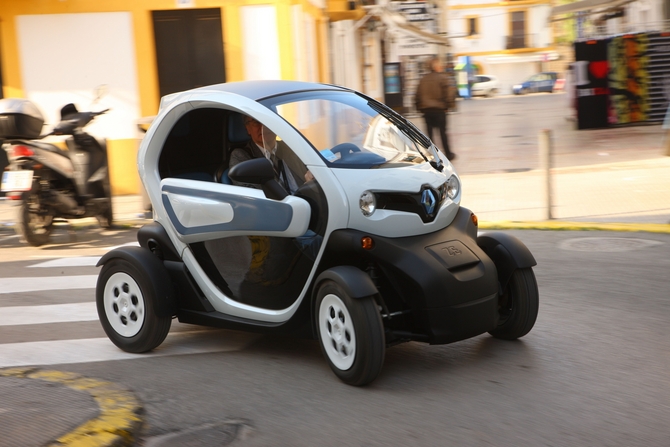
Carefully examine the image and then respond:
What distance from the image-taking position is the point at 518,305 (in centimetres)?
479

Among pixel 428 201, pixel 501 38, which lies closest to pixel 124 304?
pixel 428 201

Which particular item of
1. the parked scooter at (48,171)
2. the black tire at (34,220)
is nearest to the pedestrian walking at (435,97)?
the parked scooter at (48,171)

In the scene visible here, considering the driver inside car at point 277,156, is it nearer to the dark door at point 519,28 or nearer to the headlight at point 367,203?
the headlight at point 367,203

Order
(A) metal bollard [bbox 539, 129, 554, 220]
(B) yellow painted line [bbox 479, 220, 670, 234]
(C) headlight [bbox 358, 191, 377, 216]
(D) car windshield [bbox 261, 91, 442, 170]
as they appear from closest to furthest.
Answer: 1. (C) headlight [bbox 358, 191, 377, 216]
2. (D) car windshield [bbox 261, 91, 442, 170]
3. (B) yellow painted line [bbox 479, 220, 670, 234]
4. (A) metal bollard [bbox 539, 129, 554, 220]

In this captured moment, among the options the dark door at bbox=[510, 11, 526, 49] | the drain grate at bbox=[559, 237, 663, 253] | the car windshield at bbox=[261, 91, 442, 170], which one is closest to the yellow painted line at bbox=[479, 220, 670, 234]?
the drain grate at bbox=[559, 237, 663, 253]

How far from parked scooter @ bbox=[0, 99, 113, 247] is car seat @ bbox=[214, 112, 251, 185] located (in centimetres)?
419

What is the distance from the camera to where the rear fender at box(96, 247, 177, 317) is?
4902 mm

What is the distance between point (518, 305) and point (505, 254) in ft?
0.99

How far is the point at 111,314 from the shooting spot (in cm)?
515

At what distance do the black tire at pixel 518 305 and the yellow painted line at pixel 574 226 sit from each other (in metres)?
4.14

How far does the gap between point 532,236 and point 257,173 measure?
481 centimetres

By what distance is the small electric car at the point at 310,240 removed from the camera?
14.0 feet

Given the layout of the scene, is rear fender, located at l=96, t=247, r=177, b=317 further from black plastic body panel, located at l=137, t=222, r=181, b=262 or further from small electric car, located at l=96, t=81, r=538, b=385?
black plastic body panel, located at l=137, t=222, r=181, b=262

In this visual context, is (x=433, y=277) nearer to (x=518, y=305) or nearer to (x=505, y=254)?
(x=505, y=254)
